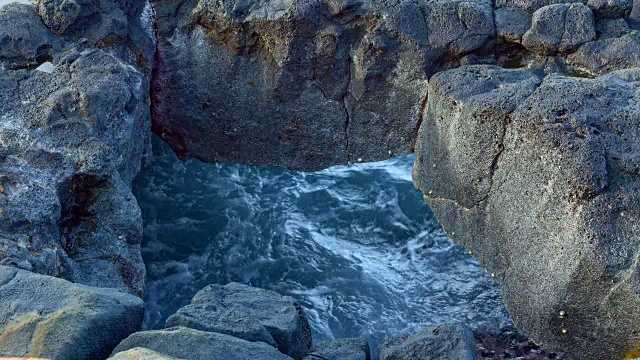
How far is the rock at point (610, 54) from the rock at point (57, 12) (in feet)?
9.42

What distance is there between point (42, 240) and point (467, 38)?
2607 millimetres

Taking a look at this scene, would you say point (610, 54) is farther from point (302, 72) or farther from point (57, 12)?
point (57, 12)

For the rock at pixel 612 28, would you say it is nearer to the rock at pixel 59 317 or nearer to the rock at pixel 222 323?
the rock at pixel 222 323

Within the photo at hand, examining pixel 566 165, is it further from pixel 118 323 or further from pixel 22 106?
pixel 22 106

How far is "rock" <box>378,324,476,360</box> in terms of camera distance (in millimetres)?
3957

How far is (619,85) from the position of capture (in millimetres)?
4258

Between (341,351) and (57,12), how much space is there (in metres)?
2.60

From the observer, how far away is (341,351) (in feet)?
13.0

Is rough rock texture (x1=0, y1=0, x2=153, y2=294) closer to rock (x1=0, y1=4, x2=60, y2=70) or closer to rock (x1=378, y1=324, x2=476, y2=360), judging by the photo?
rock (x1=0, y1=4, x2=60, y2=70)

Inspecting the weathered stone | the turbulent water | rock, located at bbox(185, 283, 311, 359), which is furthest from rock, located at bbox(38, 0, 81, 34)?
rock, located at bbox(185, 283, 311, 359)

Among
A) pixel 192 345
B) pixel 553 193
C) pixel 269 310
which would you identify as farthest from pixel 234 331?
pixel 553 193

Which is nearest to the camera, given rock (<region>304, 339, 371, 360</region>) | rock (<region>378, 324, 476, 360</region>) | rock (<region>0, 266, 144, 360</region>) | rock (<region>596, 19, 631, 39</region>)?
rock (<region>0, 266, 144, 360</region>)

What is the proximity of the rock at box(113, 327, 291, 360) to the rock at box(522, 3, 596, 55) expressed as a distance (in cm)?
270

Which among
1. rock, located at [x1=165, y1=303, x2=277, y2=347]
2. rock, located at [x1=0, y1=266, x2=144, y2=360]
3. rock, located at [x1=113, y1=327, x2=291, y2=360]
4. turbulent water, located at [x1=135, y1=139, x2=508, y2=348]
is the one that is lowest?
turbulent water, located at [x1=135, y1=139, x2=508, y2=348]
